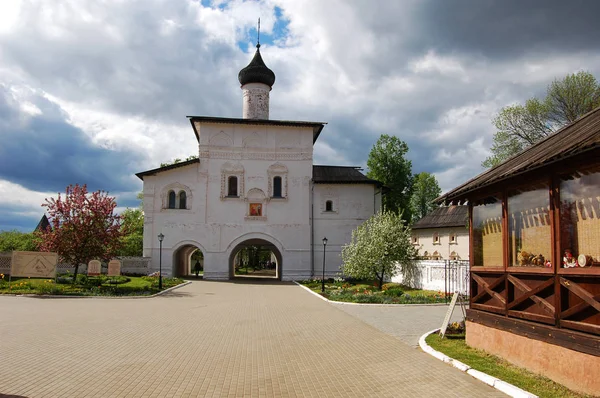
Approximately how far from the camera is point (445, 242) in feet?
138

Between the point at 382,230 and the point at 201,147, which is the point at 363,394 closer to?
A: the point at 382,230

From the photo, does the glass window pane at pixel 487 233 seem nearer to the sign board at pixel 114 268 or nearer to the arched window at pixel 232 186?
the sign board at pixel 114 268

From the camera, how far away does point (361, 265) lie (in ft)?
84.2

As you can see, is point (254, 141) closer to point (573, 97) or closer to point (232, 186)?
point (232, 186)

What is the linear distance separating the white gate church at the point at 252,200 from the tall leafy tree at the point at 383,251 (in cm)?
939

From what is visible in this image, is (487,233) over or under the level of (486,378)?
over

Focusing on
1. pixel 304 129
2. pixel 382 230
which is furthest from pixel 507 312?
pixel 304 129

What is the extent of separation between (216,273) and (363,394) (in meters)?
Answer: 29.2

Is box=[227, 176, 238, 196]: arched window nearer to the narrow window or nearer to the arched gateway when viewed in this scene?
the narrow window

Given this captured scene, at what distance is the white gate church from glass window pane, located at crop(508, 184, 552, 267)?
2743cm

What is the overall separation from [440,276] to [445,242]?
2081 cm

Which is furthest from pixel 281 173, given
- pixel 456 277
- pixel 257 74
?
pixel 456 277

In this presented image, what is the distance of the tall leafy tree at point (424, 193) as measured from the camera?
59.0m

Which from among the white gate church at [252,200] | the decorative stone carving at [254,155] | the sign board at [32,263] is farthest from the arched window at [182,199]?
the sign board at [32,263]
